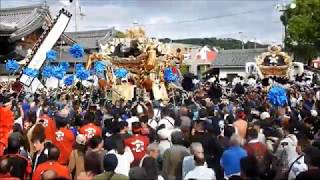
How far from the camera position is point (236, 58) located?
5266cm

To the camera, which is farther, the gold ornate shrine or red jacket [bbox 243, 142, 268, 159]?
the gold ornate shrine

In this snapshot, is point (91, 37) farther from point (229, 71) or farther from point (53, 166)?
point (53, 166)

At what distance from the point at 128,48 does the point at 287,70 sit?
42.9 feet

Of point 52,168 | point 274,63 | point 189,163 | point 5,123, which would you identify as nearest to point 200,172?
point 189,163

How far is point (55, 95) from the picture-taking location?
17.9 m

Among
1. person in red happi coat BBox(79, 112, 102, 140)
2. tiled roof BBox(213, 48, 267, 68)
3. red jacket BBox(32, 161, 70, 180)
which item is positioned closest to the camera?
red jacket BBox(32, 161, 70, 180)

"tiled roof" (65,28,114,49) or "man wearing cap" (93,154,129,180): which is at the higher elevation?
"tiled roof" (65,28,114,49)

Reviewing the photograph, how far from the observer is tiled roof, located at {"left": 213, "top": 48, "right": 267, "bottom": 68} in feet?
170

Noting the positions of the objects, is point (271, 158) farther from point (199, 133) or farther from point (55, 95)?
point (55, 95)

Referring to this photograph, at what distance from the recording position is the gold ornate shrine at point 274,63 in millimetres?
31969

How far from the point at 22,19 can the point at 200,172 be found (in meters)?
26.3

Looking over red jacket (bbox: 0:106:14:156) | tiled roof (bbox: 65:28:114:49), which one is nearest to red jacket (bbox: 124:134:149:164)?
red jacket (bbox: 0:106:14:156)

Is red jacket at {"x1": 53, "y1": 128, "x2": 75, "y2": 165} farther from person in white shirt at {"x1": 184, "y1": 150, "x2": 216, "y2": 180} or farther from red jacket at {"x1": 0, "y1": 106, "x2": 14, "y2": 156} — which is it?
person in white shirt at {"x1": 184, "y1": 150, "x2": 216, "y2": 180}

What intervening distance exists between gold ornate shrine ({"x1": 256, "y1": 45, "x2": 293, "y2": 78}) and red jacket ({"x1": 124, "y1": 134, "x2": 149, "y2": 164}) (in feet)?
80.3
